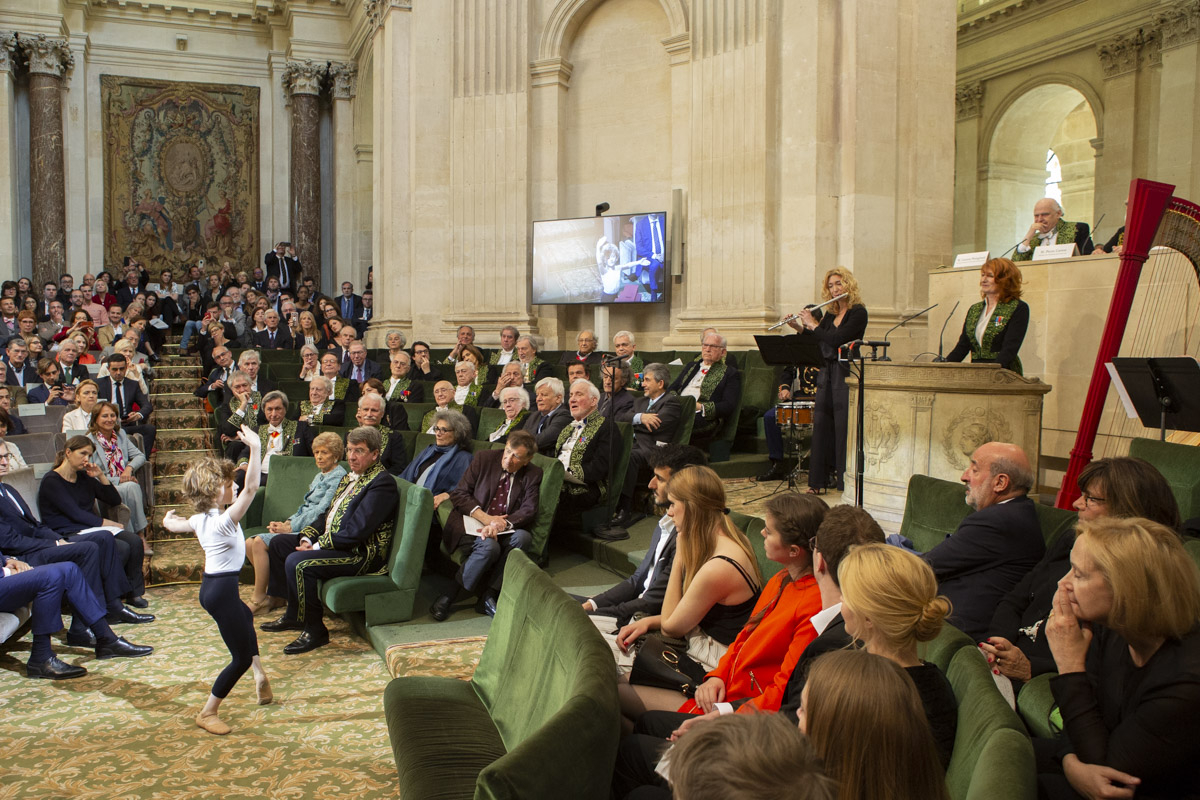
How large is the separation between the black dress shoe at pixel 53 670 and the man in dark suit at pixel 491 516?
169 centimetres

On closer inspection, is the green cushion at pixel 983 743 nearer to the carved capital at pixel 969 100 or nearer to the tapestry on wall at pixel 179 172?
the carved capital at pixel 969 100

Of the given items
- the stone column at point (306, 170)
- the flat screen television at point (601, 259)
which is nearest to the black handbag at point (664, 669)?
the flat screen television at point (601, 259)

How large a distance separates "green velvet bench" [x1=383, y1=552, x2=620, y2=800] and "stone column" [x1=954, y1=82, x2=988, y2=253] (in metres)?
14.2

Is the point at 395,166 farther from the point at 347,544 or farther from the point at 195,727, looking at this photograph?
the point at 195,727

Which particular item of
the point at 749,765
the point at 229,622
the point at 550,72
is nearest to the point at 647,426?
the point at 229,622

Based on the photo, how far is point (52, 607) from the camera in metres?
4.56

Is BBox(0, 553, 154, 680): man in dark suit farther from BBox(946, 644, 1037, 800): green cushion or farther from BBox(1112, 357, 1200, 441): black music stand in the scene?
BBox(1112, 357, 1200, 441): black music stand

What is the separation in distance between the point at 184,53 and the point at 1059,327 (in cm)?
1698

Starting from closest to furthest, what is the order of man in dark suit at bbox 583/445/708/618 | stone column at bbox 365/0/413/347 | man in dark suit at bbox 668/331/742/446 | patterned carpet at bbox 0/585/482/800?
1. patterned carpet at bbox 0/585/482/800
2. man in dark suit at bbox 583/445/708/618
3. man in dark suit at bbox 668/331/742/446
4. stone column at bbox 365/0/413/347

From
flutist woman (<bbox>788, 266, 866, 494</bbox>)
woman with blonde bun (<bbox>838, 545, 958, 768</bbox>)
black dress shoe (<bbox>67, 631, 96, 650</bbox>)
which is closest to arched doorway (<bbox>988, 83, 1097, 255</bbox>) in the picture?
flutist woman (<bbox>788, 266, 866, 494</bbox>)

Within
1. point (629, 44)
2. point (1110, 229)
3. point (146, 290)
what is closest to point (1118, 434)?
point (629, 44)

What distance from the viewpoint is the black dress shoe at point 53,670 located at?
4.42 metres

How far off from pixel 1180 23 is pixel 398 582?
11.8m

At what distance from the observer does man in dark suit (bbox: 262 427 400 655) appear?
492 cm
